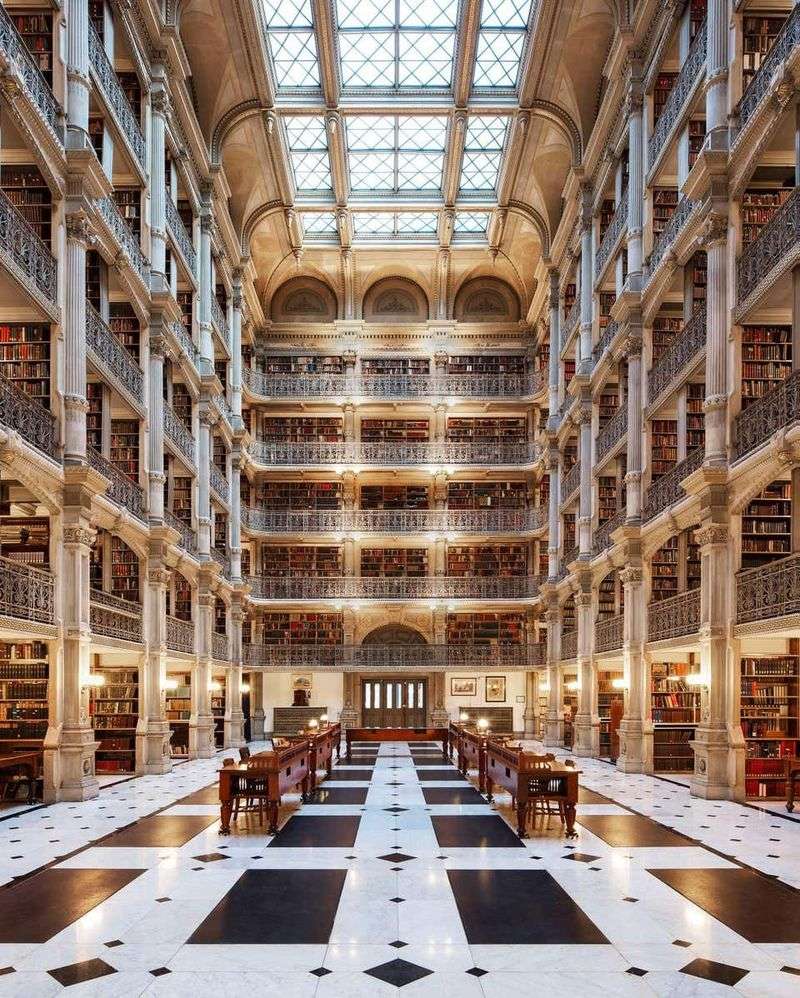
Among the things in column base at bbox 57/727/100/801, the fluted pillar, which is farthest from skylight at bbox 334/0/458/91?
column base at bbox 57/727/100/801

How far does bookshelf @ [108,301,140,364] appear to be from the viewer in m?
15.3

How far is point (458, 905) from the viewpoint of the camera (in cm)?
593

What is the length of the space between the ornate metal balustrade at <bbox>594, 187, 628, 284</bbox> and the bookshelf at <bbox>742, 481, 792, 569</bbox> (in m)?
6.44

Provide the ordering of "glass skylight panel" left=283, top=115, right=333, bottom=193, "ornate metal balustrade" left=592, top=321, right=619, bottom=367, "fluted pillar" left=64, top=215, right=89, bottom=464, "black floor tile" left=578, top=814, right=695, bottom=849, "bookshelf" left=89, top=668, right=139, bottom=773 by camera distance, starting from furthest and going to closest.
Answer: "glass skylight panel" left=283, top=115, right=333, bottom=193 → "ornate metal balustrade" left=592, top=321, right=619, bottom=367 → "bookshelf" left=89, top=668, right=139, bottom=773 → "fluted pillar" left=64, top=215, right=89, bottom=464 → "black floor tile" left=578, top=814, right=695, bottom=849

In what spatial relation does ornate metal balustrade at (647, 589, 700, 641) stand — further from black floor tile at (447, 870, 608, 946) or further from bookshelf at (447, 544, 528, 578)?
bookshelf at (447, 544, 528, 578)

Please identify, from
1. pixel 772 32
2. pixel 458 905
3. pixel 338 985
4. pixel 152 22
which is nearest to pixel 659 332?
pixel 772 32

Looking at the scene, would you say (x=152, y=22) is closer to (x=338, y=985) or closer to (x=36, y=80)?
(x=36, y=80)

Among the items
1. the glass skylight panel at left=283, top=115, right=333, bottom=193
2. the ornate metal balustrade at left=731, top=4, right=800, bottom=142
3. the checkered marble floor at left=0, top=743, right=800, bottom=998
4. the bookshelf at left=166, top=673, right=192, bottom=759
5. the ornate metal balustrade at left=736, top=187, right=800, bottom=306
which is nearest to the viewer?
the checkered marble floor at left=0, top=743, right=800, bottom=998

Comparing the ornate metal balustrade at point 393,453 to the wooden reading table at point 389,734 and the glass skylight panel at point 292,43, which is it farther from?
the glass skylight panel at point 292,43

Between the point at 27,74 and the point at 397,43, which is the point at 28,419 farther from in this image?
the point at 397,43

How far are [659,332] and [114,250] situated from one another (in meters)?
8.62

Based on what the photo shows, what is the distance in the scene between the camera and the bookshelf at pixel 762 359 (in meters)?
11.5

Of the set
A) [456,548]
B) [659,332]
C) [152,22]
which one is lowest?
[456,548]

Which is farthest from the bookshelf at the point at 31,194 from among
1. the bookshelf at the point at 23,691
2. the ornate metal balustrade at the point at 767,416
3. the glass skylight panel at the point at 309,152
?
the glass skylight panel at the point at 309,152
